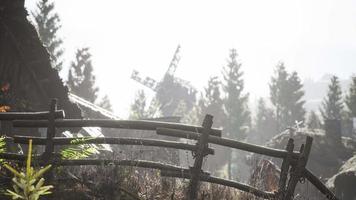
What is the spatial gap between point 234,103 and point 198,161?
46926 mm

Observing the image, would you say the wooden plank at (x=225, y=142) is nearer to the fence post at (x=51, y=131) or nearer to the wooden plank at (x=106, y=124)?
the wooden plank at (x=106, y=124)

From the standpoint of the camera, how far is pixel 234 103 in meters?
51.6

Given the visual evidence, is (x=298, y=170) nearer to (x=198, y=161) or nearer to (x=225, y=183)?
(x=225, y=183)

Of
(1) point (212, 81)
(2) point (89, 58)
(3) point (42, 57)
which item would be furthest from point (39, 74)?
(1) point (212, 81)

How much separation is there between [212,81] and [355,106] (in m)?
18.7

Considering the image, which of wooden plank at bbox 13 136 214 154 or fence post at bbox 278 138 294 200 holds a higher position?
wooden plank at bbox 13 136 214 154

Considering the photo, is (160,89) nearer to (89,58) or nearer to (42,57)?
(89,58)

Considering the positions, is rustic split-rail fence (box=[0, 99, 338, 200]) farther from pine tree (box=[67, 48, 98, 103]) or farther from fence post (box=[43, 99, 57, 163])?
pine tree (box=[67, 48, 98, 103])

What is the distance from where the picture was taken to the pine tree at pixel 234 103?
50188mm

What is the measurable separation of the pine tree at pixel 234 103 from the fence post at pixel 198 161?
4411 cm

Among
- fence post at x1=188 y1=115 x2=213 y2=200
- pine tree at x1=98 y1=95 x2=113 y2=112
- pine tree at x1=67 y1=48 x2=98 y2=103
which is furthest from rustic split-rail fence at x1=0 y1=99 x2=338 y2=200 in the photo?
pine tree at x1=98 y1=95 x2=113 y2=112

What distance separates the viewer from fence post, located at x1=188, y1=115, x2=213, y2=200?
5184 mm

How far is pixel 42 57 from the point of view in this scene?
40.0 feet

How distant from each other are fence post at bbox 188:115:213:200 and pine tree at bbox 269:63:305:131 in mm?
52075
